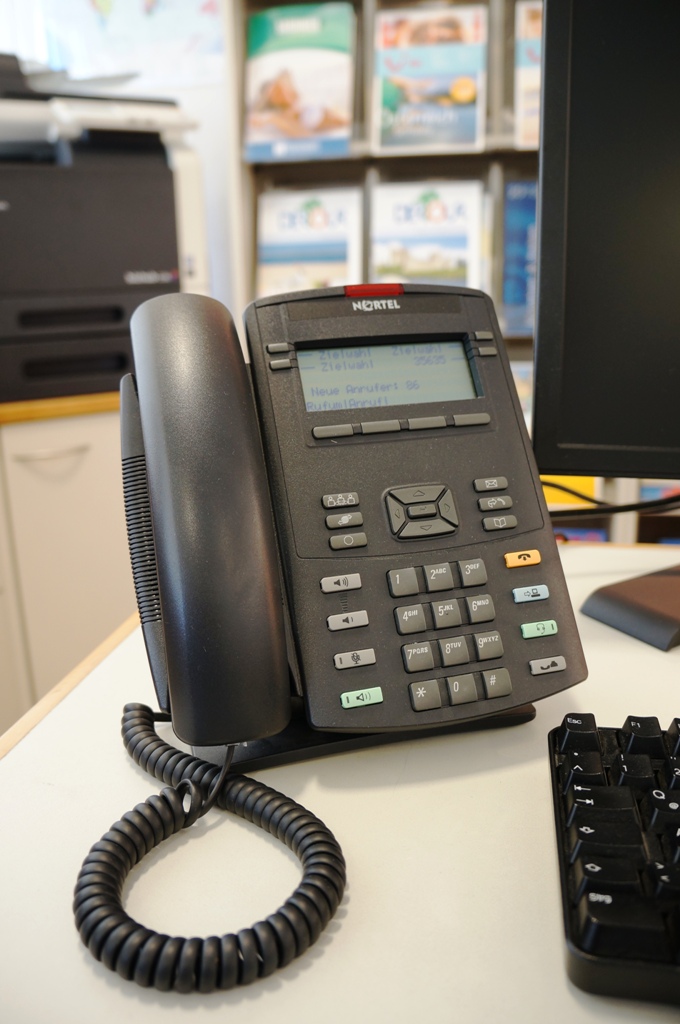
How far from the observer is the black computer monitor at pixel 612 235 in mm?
502

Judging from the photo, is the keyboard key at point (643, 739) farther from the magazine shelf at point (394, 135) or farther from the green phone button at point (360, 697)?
the magazine shelf at point (394, 135)

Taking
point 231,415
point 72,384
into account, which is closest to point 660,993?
point 231,415

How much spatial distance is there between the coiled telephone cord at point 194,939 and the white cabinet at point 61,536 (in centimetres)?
101

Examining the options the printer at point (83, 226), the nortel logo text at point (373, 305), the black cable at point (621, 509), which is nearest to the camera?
the nortel logo text at point (373, 305)

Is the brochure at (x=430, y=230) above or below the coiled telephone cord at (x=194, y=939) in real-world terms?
above

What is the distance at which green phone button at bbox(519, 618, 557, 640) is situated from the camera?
15.4 inches

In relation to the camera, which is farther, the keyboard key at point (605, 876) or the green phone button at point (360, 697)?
the green phone button at point (360, 697)

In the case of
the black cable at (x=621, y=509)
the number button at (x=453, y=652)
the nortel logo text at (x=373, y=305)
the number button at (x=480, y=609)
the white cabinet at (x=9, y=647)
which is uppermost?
the nortel logo text at (x=373, y=305)

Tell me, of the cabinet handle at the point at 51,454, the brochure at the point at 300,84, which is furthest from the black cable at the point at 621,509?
the brochure at the point at 300,84

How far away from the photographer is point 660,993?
0.79 ft

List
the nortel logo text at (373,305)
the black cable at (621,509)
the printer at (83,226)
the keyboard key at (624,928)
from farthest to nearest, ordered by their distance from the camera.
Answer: the printer at (83,226), the black cable at (621,509), the nortel logo text at (373,305), the keyboard key at (624,928)

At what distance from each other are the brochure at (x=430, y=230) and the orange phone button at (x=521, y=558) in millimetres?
1298

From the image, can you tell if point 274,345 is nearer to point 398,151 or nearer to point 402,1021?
point 402,1021

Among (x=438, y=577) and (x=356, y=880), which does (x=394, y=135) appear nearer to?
(x=438, y=577)
